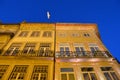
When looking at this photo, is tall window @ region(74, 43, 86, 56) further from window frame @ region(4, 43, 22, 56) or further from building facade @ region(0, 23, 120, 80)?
window frame @ region(4, 43, 22, 56)

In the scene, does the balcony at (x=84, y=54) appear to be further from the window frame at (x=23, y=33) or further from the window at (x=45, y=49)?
the window frame at (x=23, y=33)

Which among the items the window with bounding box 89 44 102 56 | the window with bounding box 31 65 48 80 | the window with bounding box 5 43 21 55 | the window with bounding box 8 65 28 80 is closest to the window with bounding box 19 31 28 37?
the window with bounding box 5 43 21 55

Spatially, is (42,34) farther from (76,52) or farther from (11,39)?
(76,52)

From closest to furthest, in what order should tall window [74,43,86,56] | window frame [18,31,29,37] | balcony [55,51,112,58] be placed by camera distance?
balcony [55,51,112,58] → tall window [74,43,86,56] → window frame [18,31,29,37]

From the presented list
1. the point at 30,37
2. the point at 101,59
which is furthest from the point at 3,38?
the point at 101,59

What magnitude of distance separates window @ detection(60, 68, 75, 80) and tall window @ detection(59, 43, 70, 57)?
220 centimetres

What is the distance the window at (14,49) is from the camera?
1571cm

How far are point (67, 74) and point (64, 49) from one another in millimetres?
4277

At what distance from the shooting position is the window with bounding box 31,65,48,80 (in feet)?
41.3

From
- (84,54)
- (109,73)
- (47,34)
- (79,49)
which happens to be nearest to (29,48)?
(47,34)

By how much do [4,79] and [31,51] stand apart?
4550mm

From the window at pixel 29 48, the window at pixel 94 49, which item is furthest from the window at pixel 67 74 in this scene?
the window at pixel 29 48

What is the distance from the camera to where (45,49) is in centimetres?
1662

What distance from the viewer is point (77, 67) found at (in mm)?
13789
